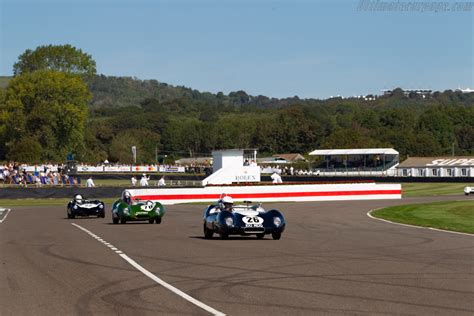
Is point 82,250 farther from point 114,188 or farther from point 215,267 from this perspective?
point 114,188

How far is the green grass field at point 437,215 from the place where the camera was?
29.2m

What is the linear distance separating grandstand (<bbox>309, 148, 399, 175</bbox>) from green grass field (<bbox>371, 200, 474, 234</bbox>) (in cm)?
7805

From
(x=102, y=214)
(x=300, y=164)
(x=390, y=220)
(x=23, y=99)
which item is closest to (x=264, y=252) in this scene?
(x=390, y=220)

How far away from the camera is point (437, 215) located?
35344mm

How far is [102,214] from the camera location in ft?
128

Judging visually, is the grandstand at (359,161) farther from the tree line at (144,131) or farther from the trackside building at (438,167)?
the tree line at (144,131)

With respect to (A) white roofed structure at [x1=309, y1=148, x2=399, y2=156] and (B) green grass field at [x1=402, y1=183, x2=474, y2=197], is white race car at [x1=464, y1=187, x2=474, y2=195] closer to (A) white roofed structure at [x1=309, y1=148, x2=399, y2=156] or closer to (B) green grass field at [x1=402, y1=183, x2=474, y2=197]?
(B) green grass field at [x1=402, y1=183, x2=474, y2=197]

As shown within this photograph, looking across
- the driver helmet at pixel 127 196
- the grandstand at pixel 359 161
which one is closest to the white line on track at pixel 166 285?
the driver helmet at pixel 127 196

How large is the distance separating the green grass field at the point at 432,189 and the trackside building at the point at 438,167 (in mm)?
30309

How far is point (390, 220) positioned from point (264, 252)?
14812mm

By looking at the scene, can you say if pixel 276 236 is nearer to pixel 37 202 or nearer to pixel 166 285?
pixel 166 285

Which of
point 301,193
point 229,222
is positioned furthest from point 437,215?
point 301,193

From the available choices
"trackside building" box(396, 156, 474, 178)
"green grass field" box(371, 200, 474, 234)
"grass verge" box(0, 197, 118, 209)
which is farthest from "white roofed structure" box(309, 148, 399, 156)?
"green grass field" box(371, 200, 474, 234)

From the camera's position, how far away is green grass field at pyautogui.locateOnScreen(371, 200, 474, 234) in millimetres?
29156
